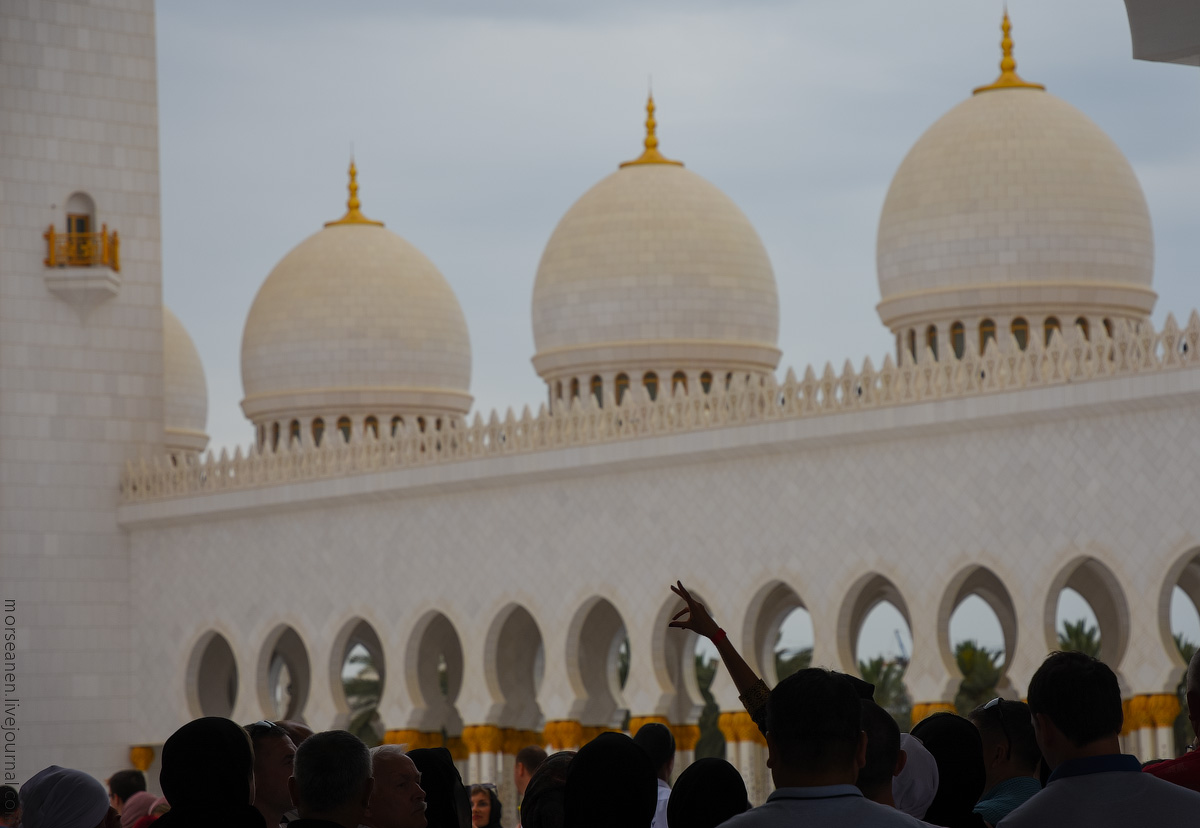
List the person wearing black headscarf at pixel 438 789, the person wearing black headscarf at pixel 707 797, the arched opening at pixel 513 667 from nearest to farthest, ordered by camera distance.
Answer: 1. the person wearing black headscarf at pixel 707 797
2. the person wearing black headscarf at pixel 438 789
3. the arched opening at pixel 513 667

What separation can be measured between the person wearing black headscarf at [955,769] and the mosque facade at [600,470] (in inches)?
481

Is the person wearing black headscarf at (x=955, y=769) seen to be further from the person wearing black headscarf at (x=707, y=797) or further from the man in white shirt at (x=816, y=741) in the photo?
the man in white shirt at (x=816, y=741)

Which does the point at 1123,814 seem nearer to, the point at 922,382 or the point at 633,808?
the point at 633,808

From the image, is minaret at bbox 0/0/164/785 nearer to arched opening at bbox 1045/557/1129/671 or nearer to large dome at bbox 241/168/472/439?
large dome at bbox 241/168/472/439

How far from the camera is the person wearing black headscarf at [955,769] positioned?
15.4 ft

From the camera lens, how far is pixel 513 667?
21.7m

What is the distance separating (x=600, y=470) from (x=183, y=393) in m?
14.3

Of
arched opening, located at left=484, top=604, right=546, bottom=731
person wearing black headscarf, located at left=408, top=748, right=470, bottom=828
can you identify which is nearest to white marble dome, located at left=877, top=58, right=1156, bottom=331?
arched opening, located at left=484, top=604, right=546, bottom=731

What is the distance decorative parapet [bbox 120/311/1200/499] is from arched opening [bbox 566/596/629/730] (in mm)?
1982

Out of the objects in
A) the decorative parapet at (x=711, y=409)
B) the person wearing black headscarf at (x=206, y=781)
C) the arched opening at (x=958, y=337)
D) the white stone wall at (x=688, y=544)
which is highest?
the arched opening at (x=958, y=337)

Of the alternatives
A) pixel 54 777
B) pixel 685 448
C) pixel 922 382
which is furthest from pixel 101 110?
pixel 54 777

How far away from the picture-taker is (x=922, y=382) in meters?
17.6

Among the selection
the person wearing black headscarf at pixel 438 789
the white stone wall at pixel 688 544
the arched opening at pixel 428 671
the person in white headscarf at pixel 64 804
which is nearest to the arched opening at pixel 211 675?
the white stone wall at pixel 688 544

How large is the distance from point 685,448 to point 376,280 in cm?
985
